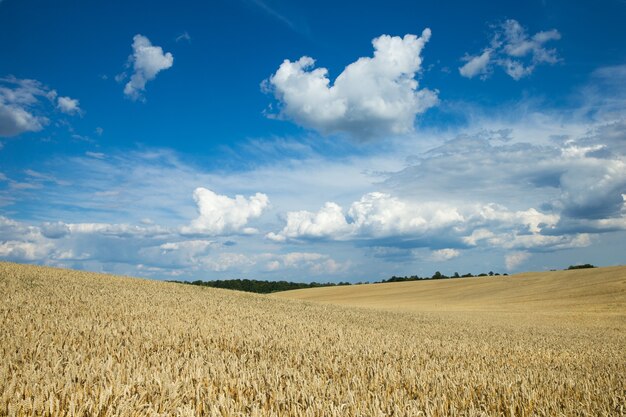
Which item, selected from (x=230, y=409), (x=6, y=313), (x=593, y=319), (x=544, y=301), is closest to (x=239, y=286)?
(x=544, y=301)

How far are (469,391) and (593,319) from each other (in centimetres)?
3251

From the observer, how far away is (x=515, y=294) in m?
57.9

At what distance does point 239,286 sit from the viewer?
120 m

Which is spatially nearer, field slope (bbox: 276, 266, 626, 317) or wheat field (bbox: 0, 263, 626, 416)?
wheat field (bbox: 0, 263, 626, 416)

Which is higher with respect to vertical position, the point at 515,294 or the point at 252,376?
the point at 252,376

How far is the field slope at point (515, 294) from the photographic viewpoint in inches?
1667

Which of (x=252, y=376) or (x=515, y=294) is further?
(x=515, y=294)

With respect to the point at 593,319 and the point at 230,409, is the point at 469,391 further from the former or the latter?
the point at 593,319

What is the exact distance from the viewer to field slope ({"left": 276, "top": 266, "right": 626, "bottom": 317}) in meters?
42.3

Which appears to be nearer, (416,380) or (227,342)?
(416,380)

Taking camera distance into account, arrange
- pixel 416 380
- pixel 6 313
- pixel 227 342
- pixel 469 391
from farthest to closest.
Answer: pixel 6 313
pixel 227 342
pixel 416 380
pixel 469 391

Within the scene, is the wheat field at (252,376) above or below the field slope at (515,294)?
above

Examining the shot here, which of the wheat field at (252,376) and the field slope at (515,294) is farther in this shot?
the field slope at (515,294)

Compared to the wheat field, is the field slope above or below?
below
